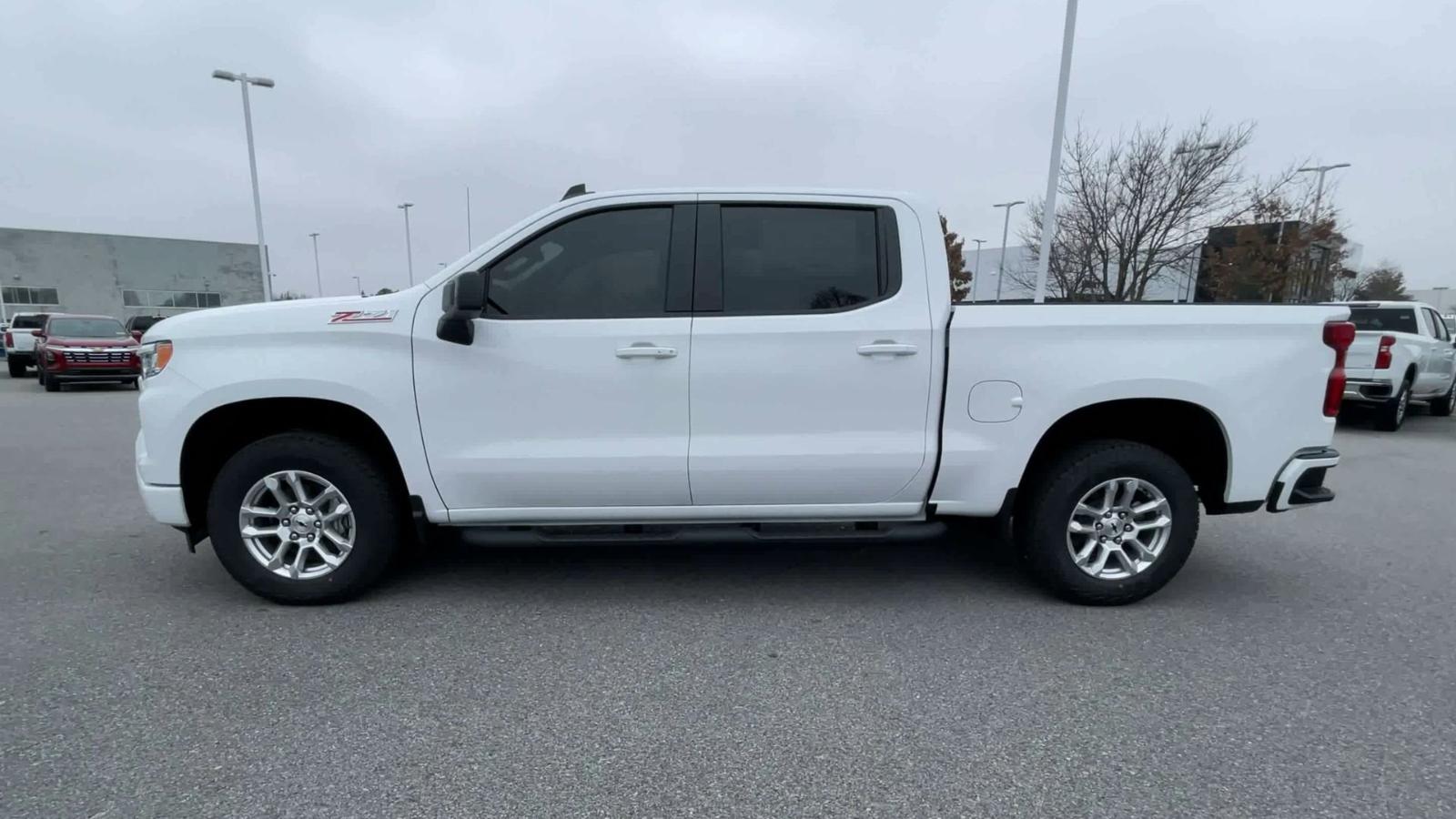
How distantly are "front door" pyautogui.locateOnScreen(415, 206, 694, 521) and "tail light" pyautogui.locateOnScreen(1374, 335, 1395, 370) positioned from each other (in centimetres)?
1000

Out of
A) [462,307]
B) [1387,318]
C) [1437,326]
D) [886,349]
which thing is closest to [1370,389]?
[1387,318]

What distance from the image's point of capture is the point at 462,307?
3156mm

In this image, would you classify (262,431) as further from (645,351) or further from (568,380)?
(645,351)

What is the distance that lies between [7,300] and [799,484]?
56385mm

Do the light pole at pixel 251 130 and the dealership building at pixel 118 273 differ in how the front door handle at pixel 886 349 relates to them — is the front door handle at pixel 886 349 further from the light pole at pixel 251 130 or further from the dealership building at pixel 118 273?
the dealership building at pixel 118 273

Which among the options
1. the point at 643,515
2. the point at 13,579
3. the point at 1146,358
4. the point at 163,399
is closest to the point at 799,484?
the point at 643,515

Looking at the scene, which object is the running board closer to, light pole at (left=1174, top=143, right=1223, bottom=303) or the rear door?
the rear door

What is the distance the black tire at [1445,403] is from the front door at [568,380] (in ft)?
44.9

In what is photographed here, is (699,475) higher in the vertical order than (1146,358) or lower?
Answer: lower

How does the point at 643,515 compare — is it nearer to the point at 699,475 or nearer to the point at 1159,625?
the point at 699,475

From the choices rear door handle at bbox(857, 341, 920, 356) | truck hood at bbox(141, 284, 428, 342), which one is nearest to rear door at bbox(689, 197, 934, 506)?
rear door handle at bbox(857, 341, 920, 356)

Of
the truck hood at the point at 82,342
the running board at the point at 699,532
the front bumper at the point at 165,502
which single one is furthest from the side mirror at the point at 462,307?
the truck hood at the point at 82,342

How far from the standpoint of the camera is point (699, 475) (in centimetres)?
342

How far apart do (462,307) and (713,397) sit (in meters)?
1.17
